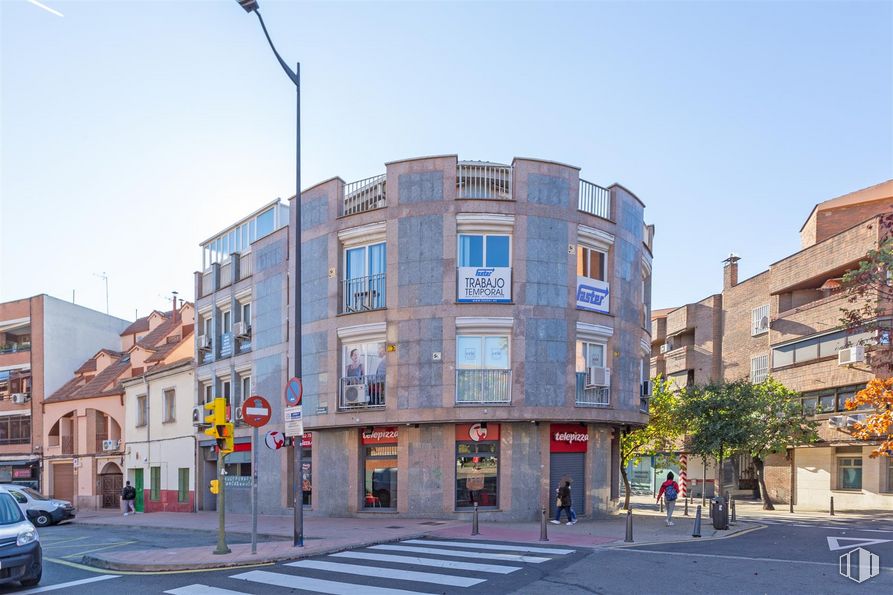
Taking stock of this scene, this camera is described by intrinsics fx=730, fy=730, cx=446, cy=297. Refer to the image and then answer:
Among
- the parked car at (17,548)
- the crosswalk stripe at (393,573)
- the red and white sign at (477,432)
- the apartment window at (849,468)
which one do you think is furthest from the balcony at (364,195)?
the apartment window at (849,468)

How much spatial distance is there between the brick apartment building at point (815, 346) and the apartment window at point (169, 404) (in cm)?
2842

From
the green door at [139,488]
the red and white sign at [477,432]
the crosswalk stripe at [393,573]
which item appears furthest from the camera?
the green door at [139,488]

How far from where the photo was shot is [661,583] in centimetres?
1112

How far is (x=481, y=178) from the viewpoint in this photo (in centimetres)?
2245

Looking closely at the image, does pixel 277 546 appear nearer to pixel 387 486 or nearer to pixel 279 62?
pixel 387 486

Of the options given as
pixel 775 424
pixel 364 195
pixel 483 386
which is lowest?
pixel 775 424

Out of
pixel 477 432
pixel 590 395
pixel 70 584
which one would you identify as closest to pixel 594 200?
pixel 590 395

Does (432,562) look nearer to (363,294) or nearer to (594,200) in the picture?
(363,294)

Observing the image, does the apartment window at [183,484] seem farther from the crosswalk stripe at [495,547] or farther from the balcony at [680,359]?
the balcony at [680,359]

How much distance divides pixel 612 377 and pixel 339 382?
865cm

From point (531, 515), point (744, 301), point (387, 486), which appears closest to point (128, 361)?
point (387, 486)

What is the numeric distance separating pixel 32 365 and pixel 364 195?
29.4m

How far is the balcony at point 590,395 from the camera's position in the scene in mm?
22250

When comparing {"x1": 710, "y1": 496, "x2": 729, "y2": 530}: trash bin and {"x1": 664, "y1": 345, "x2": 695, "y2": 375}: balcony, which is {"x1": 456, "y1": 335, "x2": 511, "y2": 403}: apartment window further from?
{"x1": 664, "y1": 345, "x2": 695, "y2": 375}: balcony
